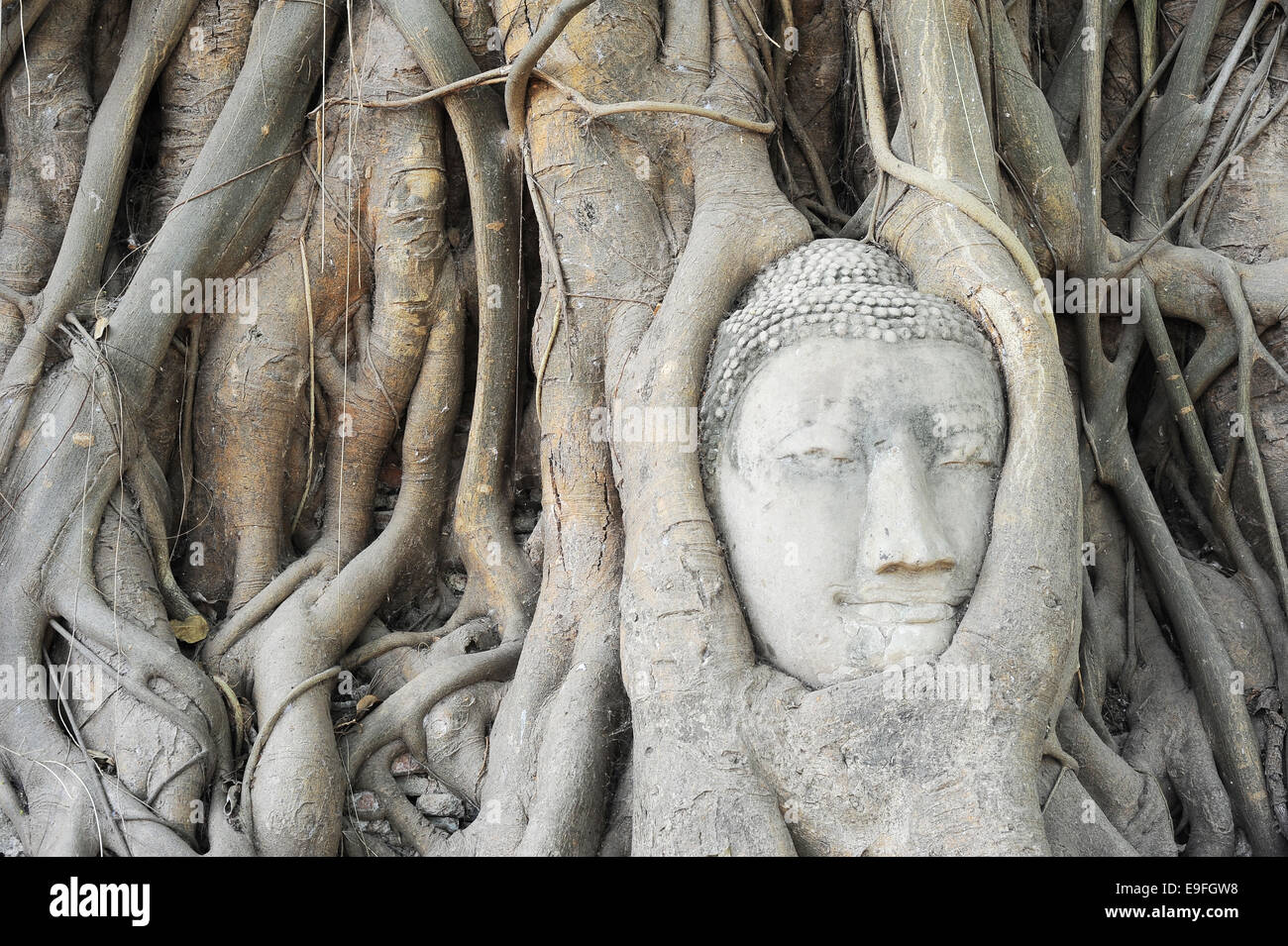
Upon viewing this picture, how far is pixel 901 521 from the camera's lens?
241 centimetres

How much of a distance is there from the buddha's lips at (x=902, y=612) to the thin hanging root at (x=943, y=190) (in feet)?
2.37

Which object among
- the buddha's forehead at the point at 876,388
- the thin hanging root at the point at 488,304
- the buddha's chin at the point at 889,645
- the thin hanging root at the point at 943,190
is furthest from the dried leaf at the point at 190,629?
the thin hanging root at the point at 943,190

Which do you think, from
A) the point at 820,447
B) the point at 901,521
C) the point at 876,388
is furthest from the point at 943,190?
the point at 901,521

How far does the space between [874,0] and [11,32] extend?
2588 mm

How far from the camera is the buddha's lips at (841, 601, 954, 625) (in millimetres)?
2434

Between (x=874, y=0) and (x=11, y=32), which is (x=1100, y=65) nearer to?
(x=874, y=0)

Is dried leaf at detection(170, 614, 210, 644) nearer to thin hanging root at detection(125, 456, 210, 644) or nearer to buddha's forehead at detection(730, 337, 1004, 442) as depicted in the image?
thin hanging root at detection(125, 456, 210, 644)

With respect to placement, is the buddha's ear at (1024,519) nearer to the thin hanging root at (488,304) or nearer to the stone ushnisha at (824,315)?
the stone ushnisha at (824,315)

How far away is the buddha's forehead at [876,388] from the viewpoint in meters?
2.54

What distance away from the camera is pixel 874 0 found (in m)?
3.23

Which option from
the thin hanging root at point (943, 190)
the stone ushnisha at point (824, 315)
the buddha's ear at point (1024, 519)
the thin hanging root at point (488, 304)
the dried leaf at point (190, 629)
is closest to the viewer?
the buddha's ear at point (1024, 519)

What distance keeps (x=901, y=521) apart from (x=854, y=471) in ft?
0.57

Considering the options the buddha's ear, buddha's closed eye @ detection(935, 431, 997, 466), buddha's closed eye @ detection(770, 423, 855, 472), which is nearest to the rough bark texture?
the buddha's ear

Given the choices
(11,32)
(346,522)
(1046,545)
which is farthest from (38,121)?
(1046,545)
